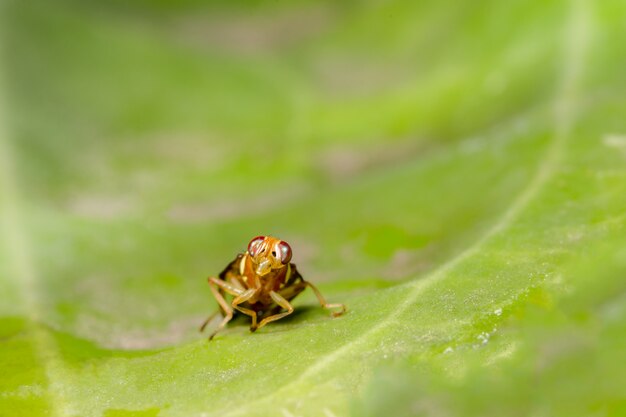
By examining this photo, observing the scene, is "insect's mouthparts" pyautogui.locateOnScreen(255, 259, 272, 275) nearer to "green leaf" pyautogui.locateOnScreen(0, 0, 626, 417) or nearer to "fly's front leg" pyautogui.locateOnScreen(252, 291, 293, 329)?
"fly's front leg" pyautogui.locateOnScreen(252, 291, 293, 329)

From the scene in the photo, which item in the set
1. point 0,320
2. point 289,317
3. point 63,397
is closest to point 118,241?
point 0,320

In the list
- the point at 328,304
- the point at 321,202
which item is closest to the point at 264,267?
the point at 328,304

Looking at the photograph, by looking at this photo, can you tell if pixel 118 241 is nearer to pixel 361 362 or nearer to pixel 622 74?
pixel 361 362

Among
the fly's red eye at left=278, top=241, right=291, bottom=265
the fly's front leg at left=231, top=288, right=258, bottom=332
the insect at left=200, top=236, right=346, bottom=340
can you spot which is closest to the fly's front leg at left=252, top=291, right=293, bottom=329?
the insect at left=200, top=236, right=346, bottom=340

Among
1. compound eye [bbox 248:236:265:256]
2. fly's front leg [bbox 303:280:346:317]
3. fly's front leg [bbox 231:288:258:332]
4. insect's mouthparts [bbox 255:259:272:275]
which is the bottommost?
fly's front leg [bbox 303:280:346:317]

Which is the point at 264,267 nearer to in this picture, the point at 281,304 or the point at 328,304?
the point at 281,304

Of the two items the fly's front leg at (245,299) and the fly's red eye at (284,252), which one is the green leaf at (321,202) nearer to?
the fly's front leg at (245,299)

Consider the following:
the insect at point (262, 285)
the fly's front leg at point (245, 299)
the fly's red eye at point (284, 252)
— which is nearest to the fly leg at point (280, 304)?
the insect at point (262, 285)
